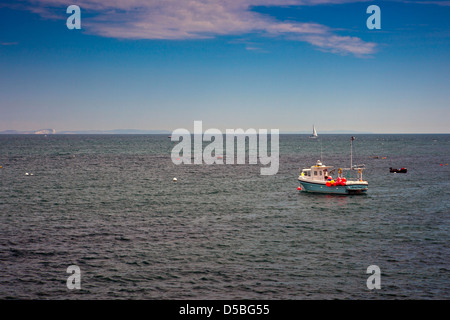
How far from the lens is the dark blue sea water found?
2859cm

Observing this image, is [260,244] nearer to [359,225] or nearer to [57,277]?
[359,225]

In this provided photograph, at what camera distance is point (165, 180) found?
8944cm

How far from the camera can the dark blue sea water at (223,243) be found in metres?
28.6

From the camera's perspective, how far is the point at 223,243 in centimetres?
3909

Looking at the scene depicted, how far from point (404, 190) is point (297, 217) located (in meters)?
31.6

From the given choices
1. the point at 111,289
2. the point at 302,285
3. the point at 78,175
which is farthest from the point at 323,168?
the point at 78,175
